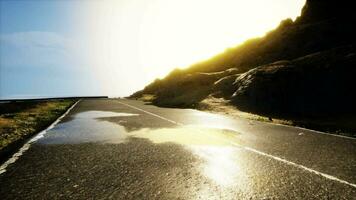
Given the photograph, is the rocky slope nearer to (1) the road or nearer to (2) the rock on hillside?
(2) the rock on hillside

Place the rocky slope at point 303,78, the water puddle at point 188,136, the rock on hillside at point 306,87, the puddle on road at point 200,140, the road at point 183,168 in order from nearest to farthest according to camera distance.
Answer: the road at point 183,168, the puddle on road at point 200,140, the water puddle at point 188,136, the rock on hillside at point 306,87, the rocky slope at point 303,78

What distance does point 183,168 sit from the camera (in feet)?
21.5

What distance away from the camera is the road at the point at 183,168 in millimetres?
4991

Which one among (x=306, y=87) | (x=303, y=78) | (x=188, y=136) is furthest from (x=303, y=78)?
(x=188, y=136)

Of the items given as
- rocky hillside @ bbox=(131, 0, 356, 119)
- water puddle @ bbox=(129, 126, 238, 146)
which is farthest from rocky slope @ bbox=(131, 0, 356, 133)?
water puddle @ bbox=(129, 126, 238, 146)

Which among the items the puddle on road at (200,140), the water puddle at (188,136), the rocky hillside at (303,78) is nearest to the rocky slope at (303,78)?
the rocky hillside at (303,78)

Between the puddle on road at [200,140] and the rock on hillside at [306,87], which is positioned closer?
the puddle on road at [200,140]

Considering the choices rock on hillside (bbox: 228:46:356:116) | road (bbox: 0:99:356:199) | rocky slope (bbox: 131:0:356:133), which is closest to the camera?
road (bbox: 0:99:356:199)

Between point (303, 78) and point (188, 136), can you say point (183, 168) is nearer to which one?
point (188, 136)

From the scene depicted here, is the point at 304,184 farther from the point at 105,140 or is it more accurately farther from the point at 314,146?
the point at 105,140

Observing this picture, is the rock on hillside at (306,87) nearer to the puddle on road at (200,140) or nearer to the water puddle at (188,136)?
the puddle on road at (200,140)

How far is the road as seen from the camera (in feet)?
16.4

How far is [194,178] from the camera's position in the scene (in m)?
A: 5.78

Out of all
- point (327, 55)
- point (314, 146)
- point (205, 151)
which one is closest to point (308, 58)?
point (327, 55)
